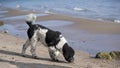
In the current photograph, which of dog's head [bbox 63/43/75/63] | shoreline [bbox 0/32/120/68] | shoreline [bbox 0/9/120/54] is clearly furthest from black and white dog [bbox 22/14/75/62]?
shoreline [bbox 0/9/120/54]

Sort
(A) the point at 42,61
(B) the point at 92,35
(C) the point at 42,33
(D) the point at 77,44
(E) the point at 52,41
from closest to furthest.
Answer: (A) the point at 42,61
(E) the point at 52,41
(C) the point at 42,33
(D) the point at 77,44
(B) the point at 92,35

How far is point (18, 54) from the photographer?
37.9ft

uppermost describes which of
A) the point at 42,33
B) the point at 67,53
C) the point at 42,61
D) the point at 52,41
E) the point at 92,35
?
the point at 42,33

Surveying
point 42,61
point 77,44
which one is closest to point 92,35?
point 77,44

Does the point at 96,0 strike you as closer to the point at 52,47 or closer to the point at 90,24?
the point at 90,24

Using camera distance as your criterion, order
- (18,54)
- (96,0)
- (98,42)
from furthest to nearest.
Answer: (96,0) → (98,42) → (18,54)

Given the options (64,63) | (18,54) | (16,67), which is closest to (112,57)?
(64,63)

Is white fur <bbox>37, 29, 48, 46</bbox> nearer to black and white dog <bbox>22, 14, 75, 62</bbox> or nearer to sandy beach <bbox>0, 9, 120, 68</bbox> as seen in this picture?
black and white dog <bbox>22, 14, 75, 62</bbox>

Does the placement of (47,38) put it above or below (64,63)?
above

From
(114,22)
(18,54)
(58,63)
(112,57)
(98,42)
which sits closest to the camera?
(58,63)

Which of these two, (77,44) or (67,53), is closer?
(67,53)

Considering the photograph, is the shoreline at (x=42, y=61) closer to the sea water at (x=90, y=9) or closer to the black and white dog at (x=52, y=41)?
the black and white dog at (x=52, y=41)

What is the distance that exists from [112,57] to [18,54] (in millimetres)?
3601

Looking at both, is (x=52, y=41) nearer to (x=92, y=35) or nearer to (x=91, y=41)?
(x=91, y=41)
